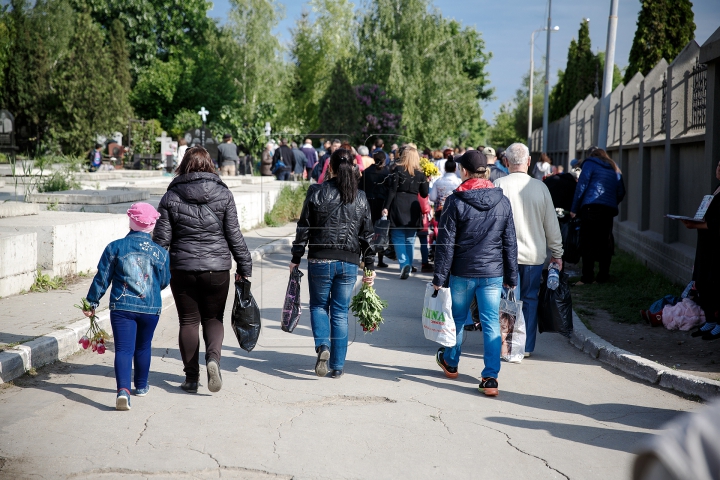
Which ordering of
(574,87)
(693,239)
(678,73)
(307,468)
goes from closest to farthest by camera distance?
(307,468), (693,239), (678,73), (574,87)

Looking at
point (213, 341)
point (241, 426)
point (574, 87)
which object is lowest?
point (241, 426)

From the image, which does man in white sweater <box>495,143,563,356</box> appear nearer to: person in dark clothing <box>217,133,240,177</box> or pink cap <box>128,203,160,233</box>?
pink cap <box>128,203,160,233</box>

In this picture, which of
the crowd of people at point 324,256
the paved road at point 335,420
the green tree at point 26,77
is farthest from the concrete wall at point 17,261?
the green tree at point 26,77

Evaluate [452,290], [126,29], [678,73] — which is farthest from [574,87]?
[452,290]

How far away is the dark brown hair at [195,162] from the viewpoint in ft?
20.1

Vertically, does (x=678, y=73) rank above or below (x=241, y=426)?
above

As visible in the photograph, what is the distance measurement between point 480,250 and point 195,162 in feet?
7.63

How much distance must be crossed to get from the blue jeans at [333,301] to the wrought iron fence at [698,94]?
21.9ft

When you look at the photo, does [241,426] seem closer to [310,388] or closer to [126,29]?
[310,388]

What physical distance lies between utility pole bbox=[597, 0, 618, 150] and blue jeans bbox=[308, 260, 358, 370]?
9388mm

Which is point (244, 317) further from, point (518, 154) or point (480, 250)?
point (518, 154)

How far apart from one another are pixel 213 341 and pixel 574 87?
167 ft

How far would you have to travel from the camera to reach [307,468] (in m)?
4.51

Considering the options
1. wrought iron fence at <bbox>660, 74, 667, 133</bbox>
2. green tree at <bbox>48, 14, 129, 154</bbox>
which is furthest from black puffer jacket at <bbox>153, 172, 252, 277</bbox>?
green tree at <bbox>48, 14, 129, 154</bbox>
